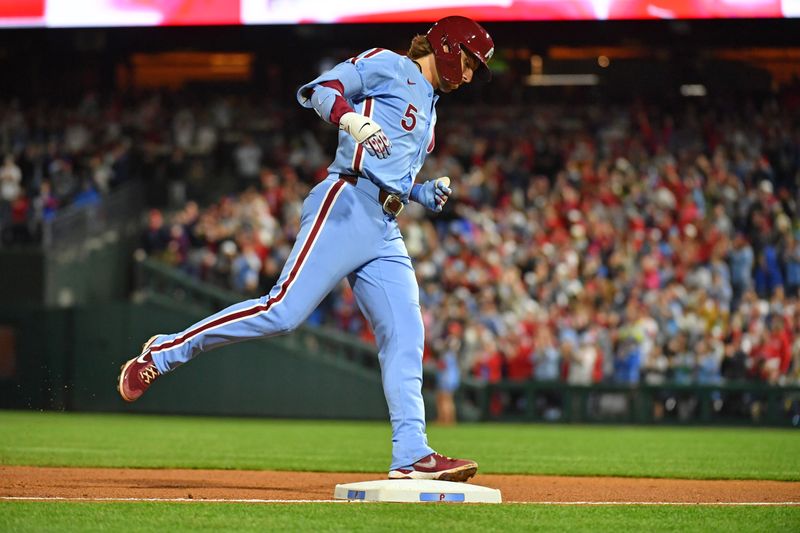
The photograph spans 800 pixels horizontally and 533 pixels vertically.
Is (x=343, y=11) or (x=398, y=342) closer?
(x=398, y=342)

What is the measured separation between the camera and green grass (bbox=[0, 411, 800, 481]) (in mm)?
8555

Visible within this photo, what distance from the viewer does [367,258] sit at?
5672 mm

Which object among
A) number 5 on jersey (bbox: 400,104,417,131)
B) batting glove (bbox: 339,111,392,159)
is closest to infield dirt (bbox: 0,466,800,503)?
batting glove (bbox: 339,111,392,159)

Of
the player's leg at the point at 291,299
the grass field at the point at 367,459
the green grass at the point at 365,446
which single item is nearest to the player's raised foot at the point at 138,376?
the player's leg at the point at 291,299

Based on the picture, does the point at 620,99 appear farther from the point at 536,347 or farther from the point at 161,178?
the point at 161,178

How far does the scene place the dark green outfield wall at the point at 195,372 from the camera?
57.7ft

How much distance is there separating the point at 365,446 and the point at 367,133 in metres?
6.52

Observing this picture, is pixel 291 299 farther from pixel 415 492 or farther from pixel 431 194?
pixel 415 492

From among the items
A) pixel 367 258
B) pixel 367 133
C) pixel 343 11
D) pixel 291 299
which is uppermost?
pixel 343 11

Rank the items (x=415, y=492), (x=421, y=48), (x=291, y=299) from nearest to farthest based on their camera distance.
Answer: (x=415, y=492), (x=291, y=299), (x=421, y=48)

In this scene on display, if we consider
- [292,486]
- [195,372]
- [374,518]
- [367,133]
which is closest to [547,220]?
[195,372]

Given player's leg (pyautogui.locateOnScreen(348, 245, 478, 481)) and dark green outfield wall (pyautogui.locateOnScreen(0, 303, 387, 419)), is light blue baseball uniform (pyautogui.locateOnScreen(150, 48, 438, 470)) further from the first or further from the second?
dark green outfield wall (pyautogui.locateOnScreen(0, 303, 387, 419))

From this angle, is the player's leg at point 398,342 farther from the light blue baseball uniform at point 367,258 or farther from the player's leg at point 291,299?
the player's leg at point 291,299

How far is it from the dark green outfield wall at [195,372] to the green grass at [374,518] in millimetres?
12467
